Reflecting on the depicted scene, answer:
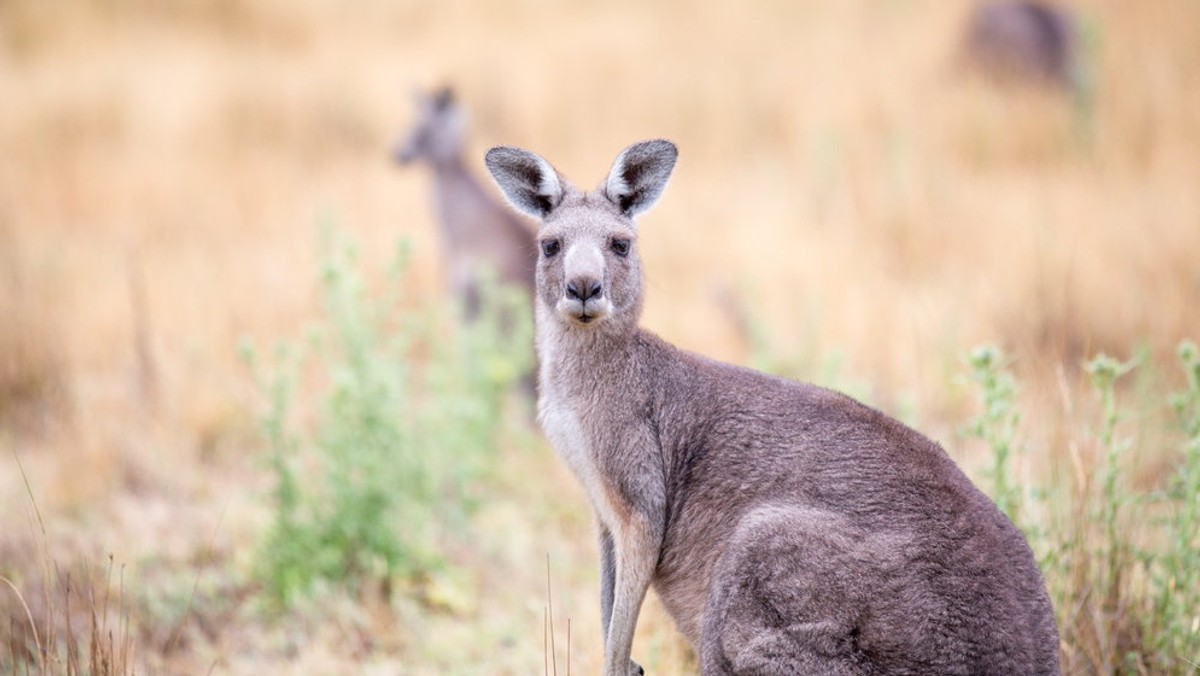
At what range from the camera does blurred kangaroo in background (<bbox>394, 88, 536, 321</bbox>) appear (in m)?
8.80

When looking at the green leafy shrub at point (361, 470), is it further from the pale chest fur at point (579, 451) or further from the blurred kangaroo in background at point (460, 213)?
the blurred kangaroo in background at point (460, 213)

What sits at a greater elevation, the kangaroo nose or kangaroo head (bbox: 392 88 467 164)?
kangaroo head (bbox: 392 88 467 164)

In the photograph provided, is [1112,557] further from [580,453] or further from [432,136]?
[432,136]

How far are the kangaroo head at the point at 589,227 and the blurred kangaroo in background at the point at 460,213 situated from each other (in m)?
4.23

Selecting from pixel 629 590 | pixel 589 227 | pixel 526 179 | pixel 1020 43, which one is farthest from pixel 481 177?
pixel 629 590

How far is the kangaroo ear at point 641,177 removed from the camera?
4234mm

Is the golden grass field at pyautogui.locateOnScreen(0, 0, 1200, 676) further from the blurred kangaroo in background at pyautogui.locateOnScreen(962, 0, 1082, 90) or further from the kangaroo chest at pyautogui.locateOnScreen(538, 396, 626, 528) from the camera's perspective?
the kangaroo chest at pyautogui.locateOnScreen(538, 396, 626, 528)

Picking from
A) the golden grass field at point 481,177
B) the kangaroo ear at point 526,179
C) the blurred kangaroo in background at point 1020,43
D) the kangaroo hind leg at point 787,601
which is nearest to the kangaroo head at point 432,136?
the golden grass field at point 481,177

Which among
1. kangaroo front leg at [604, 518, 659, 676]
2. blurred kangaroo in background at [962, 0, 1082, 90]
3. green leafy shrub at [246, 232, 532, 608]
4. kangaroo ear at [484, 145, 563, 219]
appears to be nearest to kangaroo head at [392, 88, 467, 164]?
green leafy shrub at [246, 232, 532, 608]

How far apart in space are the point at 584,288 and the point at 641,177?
0.70 meters

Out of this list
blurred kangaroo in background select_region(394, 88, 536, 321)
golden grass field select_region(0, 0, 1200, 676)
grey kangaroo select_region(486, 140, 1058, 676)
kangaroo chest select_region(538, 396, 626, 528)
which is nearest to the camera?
grey kangaroo select_region(486, 140, 1058, 676)

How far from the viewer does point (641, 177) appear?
432cm

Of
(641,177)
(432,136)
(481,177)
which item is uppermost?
(481,177)

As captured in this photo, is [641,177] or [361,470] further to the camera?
[361,470]
